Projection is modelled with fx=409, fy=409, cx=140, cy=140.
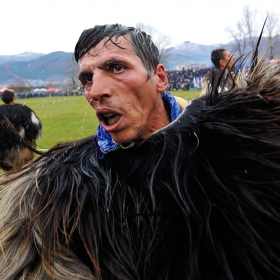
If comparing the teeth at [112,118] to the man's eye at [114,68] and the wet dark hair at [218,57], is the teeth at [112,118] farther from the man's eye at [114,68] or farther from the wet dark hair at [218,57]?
the wet dark hair at [218,57]

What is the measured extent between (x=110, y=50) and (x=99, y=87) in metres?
0.24

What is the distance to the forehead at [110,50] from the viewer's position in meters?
2.16

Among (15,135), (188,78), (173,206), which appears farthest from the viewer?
(188,78)

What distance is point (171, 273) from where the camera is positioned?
1852mm

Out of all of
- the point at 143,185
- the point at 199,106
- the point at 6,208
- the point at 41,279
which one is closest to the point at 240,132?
the point at 199,106

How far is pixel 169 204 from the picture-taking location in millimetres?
1956

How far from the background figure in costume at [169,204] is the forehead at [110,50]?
0.11ft

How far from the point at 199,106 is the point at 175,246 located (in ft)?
2.58

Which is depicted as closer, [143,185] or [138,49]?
[143,185]

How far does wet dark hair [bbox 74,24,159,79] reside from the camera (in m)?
2.21

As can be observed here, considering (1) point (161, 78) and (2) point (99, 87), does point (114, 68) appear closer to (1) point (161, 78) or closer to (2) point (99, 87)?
(2) point (99, 87)

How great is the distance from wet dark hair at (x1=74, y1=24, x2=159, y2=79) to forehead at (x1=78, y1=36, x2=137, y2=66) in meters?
0.01

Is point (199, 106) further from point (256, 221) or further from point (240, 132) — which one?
point (256, 221)

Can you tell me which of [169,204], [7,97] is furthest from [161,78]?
A: [7,97]
